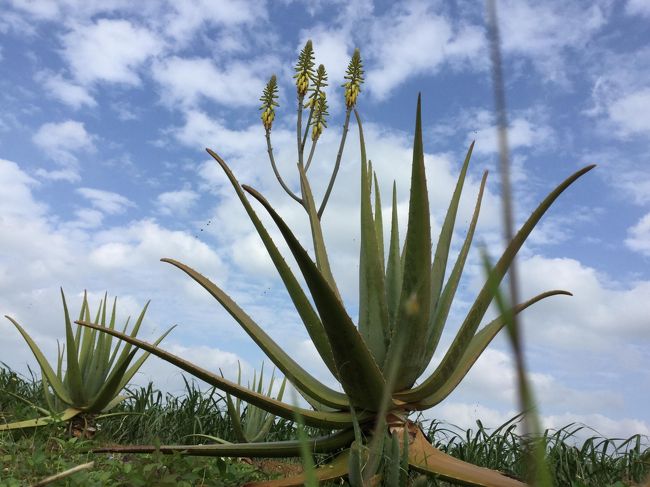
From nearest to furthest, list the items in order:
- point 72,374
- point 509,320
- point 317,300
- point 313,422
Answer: point 509,320, point 317,300, point 313,422, point 72,374

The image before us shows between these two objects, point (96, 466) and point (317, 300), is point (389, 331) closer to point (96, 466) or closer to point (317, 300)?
point (317, 300)

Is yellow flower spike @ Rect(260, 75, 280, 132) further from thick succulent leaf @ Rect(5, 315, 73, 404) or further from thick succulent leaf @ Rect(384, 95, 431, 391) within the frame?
thick succulent leaf @ Rect(384, 95, 431, 391)

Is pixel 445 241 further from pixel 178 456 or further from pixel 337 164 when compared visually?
pixel 337 164

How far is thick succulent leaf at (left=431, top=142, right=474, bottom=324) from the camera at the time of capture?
2.63 m

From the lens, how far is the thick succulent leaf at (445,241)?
263cm

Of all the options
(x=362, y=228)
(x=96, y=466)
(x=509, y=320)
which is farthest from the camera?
(x=96, y=466)

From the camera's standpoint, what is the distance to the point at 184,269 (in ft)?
8.63

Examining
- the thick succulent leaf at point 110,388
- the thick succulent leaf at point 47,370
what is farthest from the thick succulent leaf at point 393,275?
the thick succulent leaf at point 47,370

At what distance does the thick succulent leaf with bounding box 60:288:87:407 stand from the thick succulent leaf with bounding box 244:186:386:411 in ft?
8.46

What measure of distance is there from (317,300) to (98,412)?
3.13 meters

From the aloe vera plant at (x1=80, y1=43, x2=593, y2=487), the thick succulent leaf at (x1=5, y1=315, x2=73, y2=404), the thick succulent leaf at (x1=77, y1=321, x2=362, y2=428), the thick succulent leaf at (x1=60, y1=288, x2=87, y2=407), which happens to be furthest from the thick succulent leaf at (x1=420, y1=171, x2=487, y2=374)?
the thick succulent leaf at (x1=5, y1=315, x2=73, y2=404)

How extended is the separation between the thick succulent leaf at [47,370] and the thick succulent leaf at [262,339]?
7.67 feet

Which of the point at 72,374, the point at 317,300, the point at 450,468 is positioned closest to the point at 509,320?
the point at 317,300

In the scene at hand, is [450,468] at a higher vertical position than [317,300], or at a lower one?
lower
